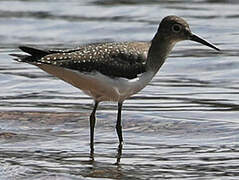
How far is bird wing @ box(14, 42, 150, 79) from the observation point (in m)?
9.73

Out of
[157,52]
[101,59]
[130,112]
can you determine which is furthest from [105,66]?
[130,112]

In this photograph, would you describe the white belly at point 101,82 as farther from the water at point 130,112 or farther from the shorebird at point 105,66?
the water at point 130,112

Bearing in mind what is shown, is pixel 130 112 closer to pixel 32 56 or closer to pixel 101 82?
pixel 101 82

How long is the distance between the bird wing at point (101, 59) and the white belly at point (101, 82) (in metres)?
0.05

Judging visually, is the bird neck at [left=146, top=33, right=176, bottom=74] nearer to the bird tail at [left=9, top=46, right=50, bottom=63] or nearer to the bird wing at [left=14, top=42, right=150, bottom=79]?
the bird wing at [left=14, top=42, right=150, bottom=79]

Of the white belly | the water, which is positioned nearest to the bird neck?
the white belly

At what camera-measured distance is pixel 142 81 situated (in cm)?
1008

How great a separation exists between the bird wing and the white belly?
0.05 meters

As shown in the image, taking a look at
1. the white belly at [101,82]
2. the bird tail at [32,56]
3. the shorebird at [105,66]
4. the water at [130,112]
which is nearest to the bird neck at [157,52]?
the shorebird at [105,66]

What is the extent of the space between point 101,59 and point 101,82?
25cm

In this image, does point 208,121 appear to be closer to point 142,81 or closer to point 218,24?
point 142,81

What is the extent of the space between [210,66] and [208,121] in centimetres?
373

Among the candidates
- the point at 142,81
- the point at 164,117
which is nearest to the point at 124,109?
the point at 164,117

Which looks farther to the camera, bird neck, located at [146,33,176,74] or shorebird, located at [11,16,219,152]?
bird neck, located at [146,33,176,74]
